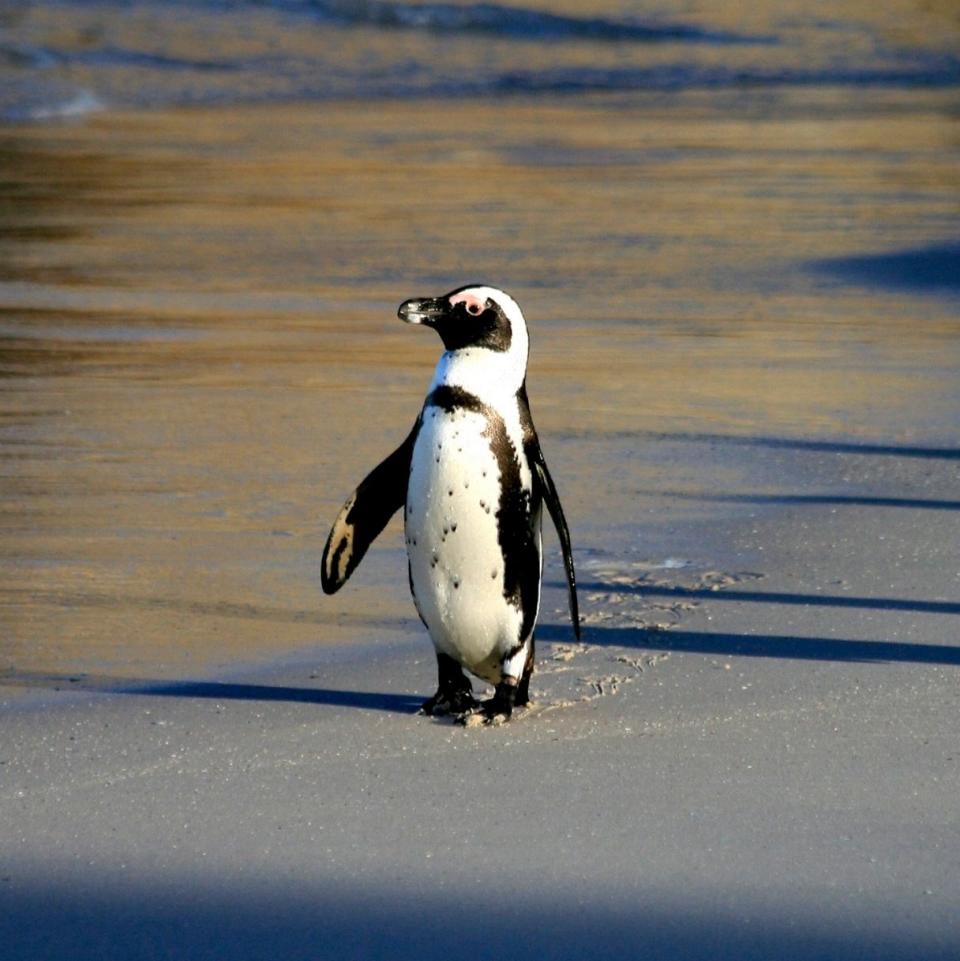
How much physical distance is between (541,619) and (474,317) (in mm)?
1039

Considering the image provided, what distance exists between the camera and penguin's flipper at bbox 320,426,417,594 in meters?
4.16

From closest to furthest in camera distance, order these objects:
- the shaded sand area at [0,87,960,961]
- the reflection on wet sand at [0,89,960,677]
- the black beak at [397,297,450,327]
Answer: the shaded sand area at [0,87,960,961], the black beak at [397,297,450,327], the reflection on wet sand at [0,89,960,677]

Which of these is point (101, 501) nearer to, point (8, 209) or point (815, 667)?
point (815, 667)

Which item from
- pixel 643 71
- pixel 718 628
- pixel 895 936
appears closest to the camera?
pixel 895 936

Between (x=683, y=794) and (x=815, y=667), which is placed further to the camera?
(x=815, y=667)

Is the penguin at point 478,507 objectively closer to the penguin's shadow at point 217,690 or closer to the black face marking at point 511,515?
the black face marking at point 511,515

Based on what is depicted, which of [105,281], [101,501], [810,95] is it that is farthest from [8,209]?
[810,95]

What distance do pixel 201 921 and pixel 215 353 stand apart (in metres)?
5.85

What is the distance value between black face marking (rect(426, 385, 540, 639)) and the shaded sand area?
23cm

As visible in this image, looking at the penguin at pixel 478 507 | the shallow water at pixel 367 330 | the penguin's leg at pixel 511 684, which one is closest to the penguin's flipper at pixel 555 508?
the penguin at pixel 478 507

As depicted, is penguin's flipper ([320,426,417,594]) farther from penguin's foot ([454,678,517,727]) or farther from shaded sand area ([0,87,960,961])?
penguin's foot ([454,678,517,727])

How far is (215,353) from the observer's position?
867cm

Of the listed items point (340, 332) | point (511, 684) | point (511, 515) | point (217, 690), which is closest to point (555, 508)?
point (511, 515)

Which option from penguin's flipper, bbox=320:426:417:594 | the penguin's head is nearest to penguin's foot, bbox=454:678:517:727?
penguin's flipper, bbox=320:426:417:594
